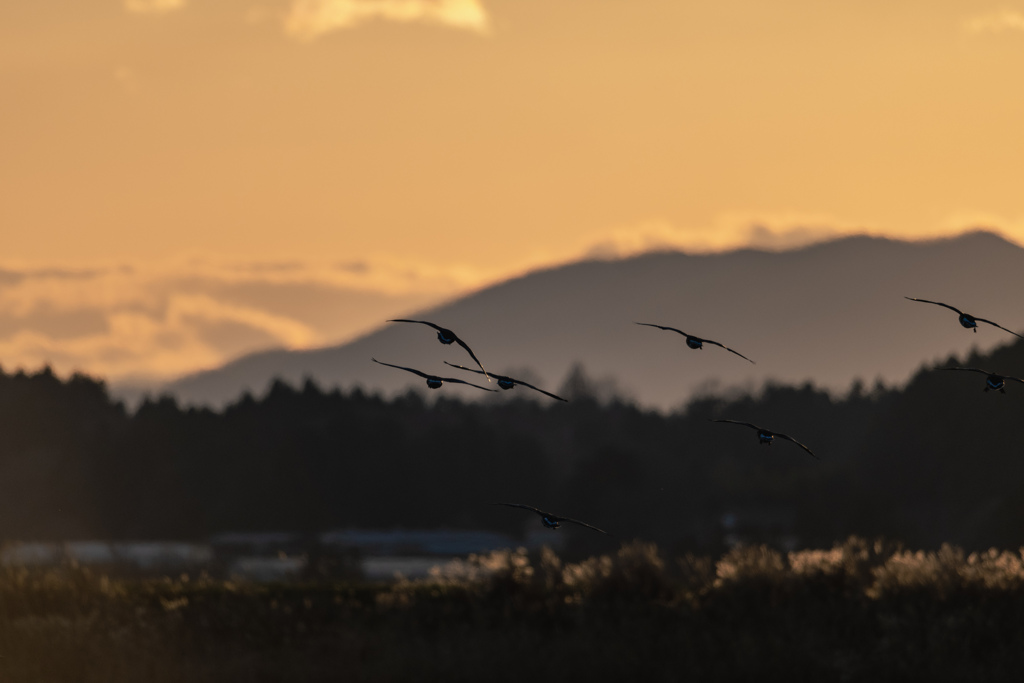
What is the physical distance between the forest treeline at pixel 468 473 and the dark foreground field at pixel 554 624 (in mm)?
61100

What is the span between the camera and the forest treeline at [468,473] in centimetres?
10800

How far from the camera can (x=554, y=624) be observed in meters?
36.5

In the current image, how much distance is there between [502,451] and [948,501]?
42.1 meters

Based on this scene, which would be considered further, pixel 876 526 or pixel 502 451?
pixel 502 451

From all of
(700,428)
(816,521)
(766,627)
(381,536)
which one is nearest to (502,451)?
(381,536)

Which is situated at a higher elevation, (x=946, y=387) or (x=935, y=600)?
(x=946, y=387)

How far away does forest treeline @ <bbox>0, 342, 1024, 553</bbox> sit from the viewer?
354 ft

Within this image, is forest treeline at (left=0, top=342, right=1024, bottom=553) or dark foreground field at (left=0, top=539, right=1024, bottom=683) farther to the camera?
forest treeline at (left=0, top=342, right=1024, bottom=553)

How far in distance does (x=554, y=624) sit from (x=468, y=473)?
95.6 meters

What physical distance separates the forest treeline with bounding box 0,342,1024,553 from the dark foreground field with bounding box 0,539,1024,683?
200 feet

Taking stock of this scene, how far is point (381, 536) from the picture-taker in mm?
125000

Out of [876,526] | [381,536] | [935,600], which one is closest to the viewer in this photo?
[935,600]

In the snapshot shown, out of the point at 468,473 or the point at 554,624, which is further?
the point at 468,473

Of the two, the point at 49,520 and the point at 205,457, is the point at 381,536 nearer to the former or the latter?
the point at 205,457
